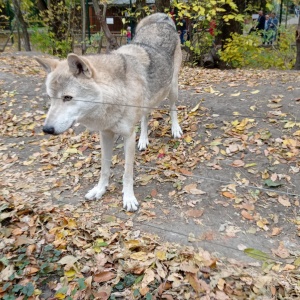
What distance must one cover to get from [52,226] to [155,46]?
278 cm

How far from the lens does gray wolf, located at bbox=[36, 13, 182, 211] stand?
3.03m

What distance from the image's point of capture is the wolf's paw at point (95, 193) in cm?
403

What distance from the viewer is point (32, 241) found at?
3.30 meters

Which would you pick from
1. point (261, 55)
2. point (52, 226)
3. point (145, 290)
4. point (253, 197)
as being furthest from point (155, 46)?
point (261, 55)

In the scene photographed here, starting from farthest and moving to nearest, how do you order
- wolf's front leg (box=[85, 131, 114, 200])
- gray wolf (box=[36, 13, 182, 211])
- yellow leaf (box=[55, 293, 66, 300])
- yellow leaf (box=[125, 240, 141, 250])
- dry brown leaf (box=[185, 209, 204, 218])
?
wolf's front leg (box=[85, 131, 114, 200]) < dry brown leaf (box=[185, 209, 204, 218]) < yellow leaf (box=[125, 240, 141, 250]) < gray wolf (box=[36, 13, 182, 211]) < yellow leaf (box=[55, 293, 66, 300])

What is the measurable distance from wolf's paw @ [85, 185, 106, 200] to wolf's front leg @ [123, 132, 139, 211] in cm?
35

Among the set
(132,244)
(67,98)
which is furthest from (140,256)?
(67,98)

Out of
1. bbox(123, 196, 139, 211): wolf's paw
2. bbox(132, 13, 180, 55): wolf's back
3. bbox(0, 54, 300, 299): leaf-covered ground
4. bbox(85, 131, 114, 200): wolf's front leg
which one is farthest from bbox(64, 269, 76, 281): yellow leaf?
bbox(132, 13, 180, 55): wolf's back

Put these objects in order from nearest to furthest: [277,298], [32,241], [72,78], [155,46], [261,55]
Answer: [277,298] < [72,78] < [32,241] < [155,46] < [261,55]

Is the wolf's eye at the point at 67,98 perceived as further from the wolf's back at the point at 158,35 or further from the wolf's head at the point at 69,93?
the wolf's back at the point at 158,35

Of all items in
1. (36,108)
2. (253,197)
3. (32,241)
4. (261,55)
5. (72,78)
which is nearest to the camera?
(72,78)

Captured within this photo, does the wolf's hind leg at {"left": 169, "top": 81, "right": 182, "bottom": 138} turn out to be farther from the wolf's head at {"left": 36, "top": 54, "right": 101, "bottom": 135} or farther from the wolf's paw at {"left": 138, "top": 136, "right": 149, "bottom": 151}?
the wolf's head at {"left": 36, "top": 54, "right": 101, "bottom": 135}

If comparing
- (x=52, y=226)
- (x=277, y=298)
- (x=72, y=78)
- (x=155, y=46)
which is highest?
(x=155, y=46)

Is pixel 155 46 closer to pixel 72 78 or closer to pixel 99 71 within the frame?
pixel 99 71
